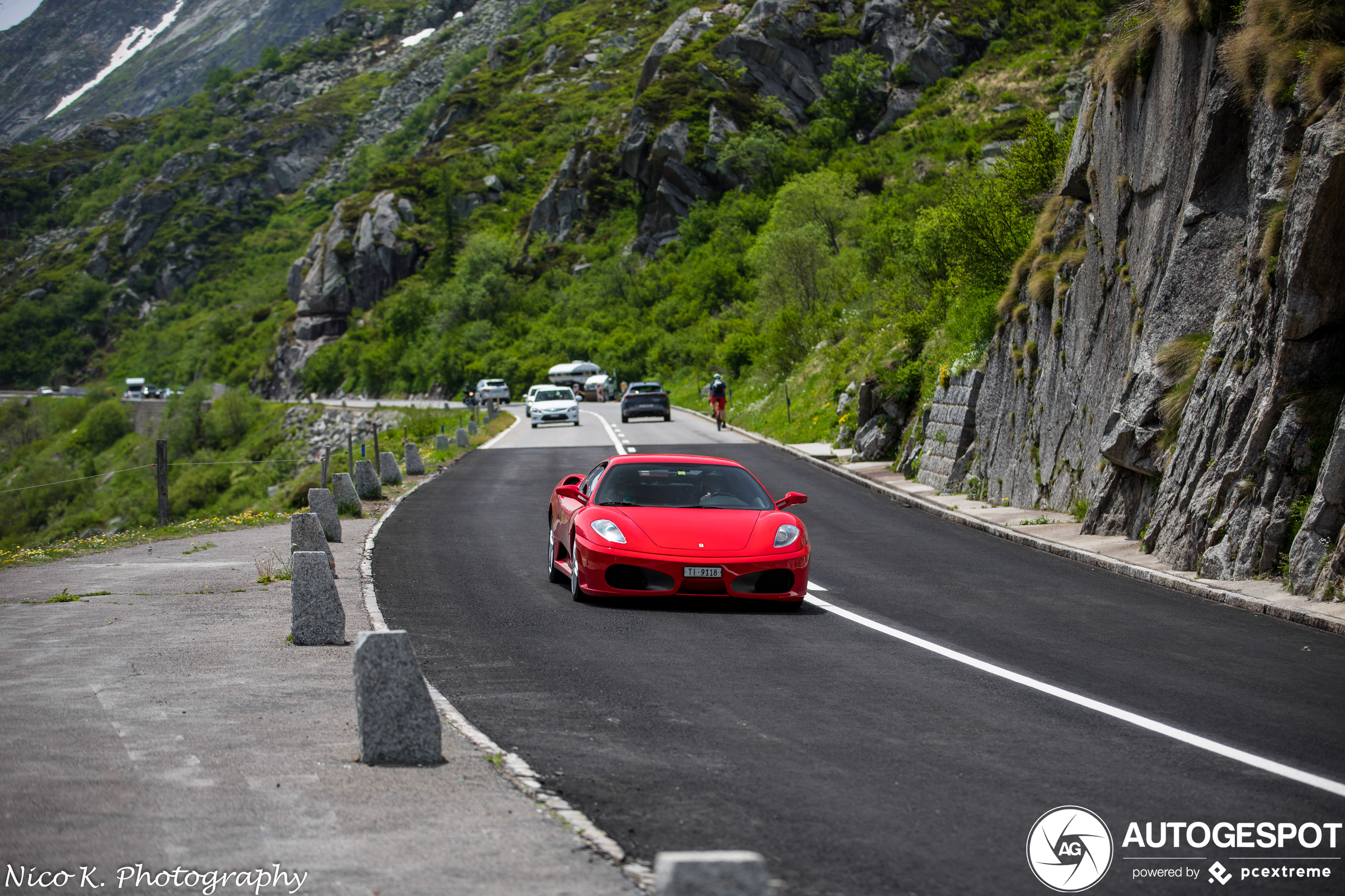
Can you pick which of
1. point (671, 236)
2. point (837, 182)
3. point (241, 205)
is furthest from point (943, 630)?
point (241, 205)

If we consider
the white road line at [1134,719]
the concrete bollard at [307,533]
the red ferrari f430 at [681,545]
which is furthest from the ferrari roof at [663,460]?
the concrete bollard at [307,533]

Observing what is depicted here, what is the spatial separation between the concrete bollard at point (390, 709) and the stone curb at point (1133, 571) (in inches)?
311

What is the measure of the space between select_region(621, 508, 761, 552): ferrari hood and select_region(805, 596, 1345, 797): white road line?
4.87ft

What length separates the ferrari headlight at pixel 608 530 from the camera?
10.5m

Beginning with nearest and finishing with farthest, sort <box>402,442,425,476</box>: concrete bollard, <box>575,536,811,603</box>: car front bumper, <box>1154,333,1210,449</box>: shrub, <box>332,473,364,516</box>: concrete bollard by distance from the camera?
<box>575,536,811,603</box>: car front bumper
<box>1154,333,1210,449</box>: shrub
<box>332,473,364,516</box>: concrete bollard
<box>402,442,425,476</box>: concrete bollard

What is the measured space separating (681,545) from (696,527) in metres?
0.33

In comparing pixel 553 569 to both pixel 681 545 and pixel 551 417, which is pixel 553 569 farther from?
pixel 551 417

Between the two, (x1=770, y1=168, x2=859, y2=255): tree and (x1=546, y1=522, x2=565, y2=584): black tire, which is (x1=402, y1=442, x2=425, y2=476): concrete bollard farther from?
(x1=770, y1=168, x2=859, y2=255): tree

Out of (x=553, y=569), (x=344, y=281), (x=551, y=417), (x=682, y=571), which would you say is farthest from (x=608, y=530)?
(x=344, y=281)

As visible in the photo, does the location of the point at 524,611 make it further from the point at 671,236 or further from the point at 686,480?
the point at 671,236

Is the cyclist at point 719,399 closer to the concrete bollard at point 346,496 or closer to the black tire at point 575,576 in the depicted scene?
the concrete bollard at point 346,496

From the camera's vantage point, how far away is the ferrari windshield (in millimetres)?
11469

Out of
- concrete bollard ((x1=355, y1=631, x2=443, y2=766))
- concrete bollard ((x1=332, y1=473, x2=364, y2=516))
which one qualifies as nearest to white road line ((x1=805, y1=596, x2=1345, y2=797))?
concrete bollard ((x1=355, y1=631, x2=443, y2=766))

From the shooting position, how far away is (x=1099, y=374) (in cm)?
1731
